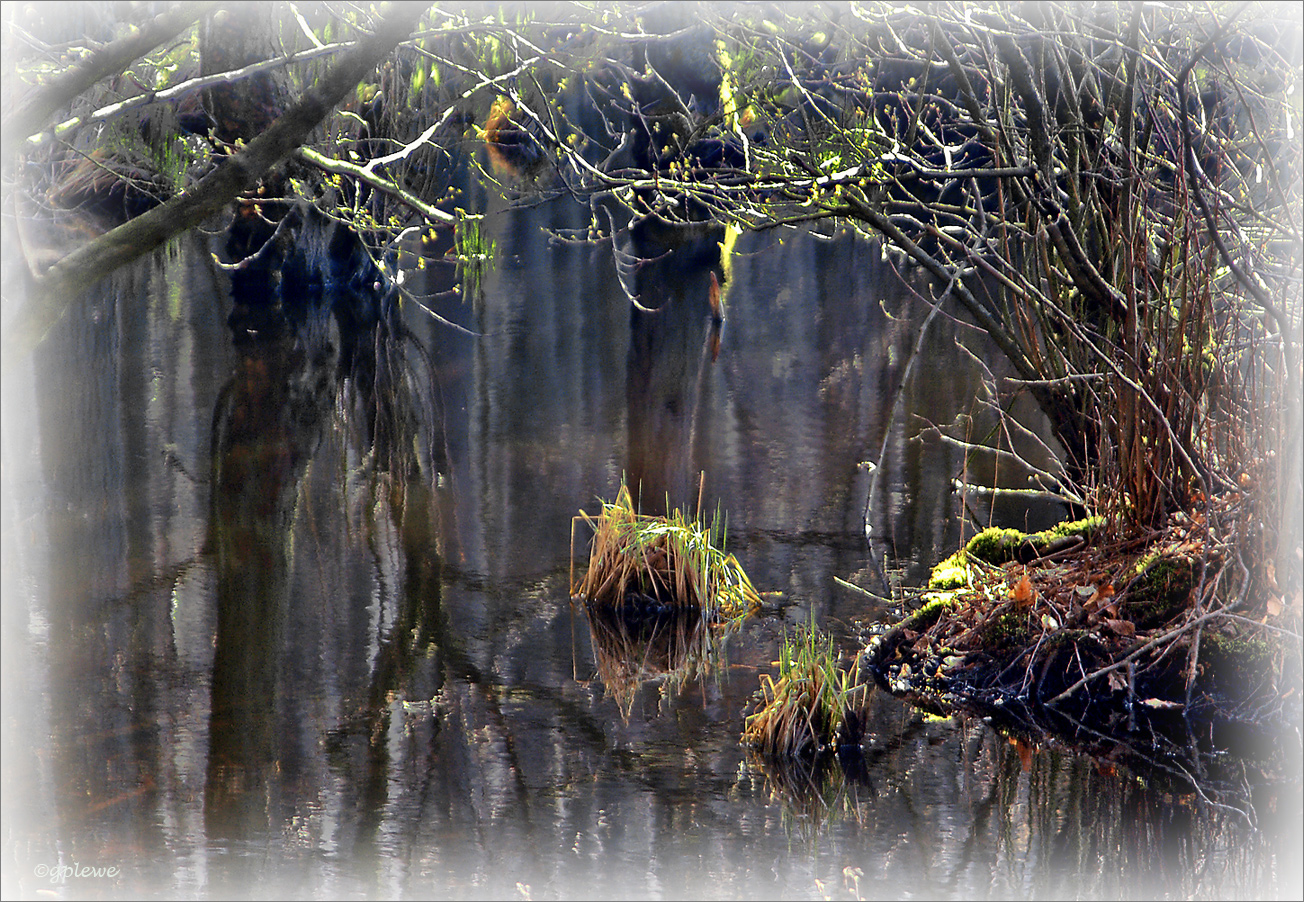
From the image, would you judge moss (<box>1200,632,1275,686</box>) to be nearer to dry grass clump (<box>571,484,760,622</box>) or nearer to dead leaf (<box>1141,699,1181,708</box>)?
dead leaf (<box>1141,699,1181,708</box>)

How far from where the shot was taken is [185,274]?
2223 centimetres

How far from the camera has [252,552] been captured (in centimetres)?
866

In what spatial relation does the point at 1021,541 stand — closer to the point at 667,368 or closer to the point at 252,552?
the point at 252,552

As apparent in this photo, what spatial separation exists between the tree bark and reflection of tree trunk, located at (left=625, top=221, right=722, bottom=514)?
4.90 meters

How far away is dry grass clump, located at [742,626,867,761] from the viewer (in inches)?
218

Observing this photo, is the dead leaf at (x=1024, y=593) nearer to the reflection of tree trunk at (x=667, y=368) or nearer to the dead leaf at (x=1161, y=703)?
the dead leaf at (x=1161, y=703)

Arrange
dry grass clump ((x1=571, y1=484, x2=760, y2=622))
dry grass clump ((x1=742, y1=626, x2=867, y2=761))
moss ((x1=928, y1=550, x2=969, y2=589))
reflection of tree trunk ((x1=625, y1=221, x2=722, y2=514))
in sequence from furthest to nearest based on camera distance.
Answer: reflection of tree trunk ((x1=625, y1=221, x2=722, y2=514)) → dry grass clump ((x1=571, y1=484, x2=760, y2=622)) → moss ((x1=928, y1=550, x2=969, y2=589)) → dry grass clump ((x1=742, y1=626, x2=867, y2=761))

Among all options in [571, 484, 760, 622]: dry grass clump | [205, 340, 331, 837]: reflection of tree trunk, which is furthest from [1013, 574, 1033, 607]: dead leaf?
[205, 340, 331, 837]: reflection of tree trunk

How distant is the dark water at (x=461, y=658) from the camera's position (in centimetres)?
474

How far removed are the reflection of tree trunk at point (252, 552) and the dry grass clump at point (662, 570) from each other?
1.84m

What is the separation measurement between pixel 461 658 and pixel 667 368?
8.66 meters

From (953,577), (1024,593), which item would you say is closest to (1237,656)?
(1024,593)

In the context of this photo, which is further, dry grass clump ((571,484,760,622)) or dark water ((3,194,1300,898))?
dry grass clump ((571,484,760,622))

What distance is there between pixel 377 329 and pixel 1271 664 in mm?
13842
